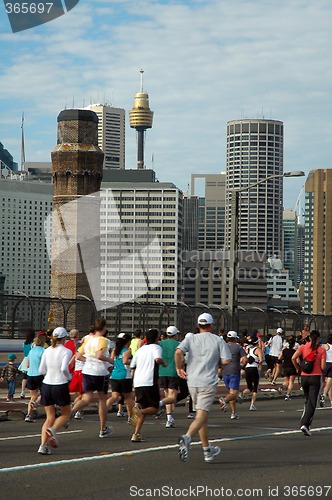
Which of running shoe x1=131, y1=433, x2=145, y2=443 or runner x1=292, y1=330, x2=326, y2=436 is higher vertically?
runner x1=292, y1=330, x2=326, y2=436

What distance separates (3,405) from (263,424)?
266 inches

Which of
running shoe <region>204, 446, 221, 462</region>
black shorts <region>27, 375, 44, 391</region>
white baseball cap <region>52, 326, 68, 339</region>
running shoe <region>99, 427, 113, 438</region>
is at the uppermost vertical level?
white baseball cap <region>52, 326, 68, 339</region>

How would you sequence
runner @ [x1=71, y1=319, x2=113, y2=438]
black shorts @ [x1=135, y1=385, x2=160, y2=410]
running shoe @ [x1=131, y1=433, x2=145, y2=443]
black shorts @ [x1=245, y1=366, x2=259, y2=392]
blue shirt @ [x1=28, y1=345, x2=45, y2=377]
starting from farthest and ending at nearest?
black shorts @ [x1=245, y1=366, x2=259, y2=392] → blue shirt @ [x1=28, y1=345, x2=45, y2=377] → runner @ [x1=71, y1=319, x2=113, y2=438] → black shorts @ [x1=135, y1=385, x2=160, y2=410] → running shoe @ [x1=131, y1=433, x2=145, y2=443]

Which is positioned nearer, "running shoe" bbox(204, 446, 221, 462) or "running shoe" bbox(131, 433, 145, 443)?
"running shoe" bbox(204, 446, 221, 462)

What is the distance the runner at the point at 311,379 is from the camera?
16.3 metres

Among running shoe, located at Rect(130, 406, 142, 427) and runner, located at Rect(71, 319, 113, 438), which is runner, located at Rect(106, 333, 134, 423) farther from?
running shoe, located at Rect(130, 406, 142, 427)

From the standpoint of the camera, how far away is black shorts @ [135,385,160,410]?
15.4 m

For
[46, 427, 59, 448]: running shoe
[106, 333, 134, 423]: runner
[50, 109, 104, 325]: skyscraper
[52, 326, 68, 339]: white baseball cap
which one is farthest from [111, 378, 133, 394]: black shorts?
[50, 109, 104, 325]: skyscraper

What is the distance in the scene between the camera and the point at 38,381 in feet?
63.3

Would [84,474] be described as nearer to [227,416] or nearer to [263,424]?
[263,424]

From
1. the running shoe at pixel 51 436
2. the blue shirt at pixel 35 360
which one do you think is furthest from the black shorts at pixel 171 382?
the running shoe at pixel 51 436

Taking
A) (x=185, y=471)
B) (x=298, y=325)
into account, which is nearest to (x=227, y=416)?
(x=185, y=471)

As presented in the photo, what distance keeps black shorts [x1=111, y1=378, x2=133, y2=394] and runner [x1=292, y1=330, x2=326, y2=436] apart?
2.94 metres

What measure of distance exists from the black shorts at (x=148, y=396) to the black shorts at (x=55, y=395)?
1.78m
